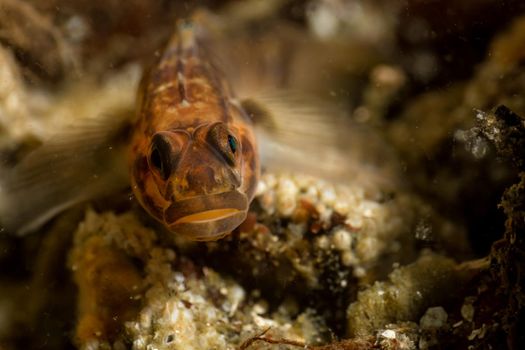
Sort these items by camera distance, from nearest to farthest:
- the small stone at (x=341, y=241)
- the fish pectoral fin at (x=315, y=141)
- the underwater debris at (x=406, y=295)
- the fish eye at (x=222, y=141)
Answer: the fish eye at (x=222, y=141), the underwater debris at (x=406, y=295), the small stone at (x=341, y=241), the fish pectoral fin at (x=315, y=141)

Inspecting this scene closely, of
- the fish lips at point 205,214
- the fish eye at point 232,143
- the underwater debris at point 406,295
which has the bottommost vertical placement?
the underwater debris at point 406,295

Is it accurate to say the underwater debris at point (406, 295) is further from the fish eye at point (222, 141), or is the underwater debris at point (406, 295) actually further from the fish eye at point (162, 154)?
the fish eye at point (162, 154)

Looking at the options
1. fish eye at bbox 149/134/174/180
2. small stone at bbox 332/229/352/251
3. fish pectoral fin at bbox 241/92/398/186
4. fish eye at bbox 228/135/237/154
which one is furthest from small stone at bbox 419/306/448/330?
fish eye at bbox 149/134/174/180

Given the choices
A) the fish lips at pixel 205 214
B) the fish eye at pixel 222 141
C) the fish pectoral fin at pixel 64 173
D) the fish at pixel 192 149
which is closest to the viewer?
the fish lips at pixel 205 214

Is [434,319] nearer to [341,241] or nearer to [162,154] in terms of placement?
[341,241]

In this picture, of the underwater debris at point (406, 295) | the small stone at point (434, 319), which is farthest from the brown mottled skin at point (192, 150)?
the small stone at point (434, 319)

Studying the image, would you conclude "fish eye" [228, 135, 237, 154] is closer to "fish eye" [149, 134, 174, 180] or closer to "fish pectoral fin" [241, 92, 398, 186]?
"fish eye" [149, 134, 174, 180]

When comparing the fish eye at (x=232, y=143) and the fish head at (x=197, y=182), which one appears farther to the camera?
the fish eye at (x=232, y=143)
